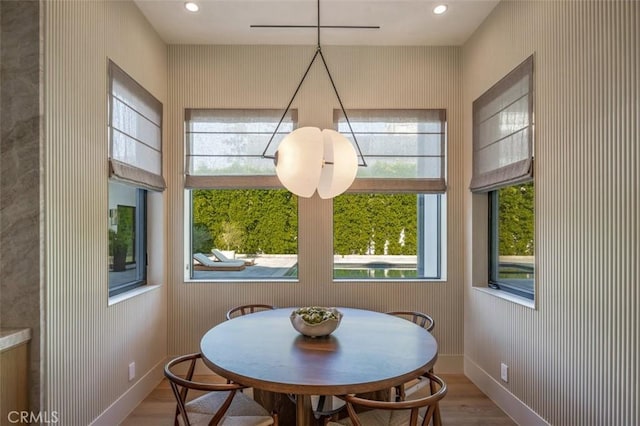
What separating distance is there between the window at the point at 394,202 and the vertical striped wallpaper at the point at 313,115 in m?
0.12

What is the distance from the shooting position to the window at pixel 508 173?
248 centimetres

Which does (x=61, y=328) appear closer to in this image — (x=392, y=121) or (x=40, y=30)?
(x=40, y=30)

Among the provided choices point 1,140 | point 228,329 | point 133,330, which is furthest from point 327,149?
point 133,330

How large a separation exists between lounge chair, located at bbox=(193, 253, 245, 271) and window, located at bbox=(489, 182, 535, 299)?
231cm

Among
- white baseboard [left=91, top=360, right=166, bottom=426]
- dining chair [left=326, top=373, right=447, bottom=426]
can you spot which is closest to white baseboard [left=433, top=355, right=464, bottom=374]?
dining chair [left=326, top=373, right=447, bottom=426]

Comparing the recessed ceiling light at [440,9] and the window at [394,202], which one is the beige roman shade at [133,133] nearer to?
the window at [394,202]

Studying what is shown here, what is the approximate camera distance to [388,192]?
11.2ft

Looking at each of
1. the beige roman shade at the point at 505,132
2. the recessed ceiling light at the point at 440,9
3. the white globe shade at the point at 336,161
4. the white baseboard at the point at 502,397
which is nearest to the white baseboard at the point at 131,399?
the white globe shade at the point at 336,161

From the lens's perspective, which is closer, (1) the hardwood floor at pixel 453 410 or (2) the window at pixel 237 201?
(1) the hardwood floor at pixel 453 410

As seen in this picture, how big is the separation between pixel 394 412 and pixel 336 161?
1.39 metres

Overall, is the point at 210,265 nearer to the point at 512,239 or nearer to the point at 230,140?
the point at 230,140

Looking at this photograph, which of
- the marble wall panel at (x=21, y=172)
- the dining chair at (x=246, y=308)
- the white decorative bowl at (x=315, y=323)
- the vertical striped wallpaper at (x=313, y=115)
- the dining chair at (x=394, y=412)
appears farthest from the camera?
the vertical striped wallpaper at (x=313, y=115)

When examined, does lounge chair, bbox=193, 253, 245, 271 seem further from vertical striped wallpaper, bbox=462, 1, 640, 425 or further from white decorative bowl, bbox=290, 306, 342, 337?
vertical striped wallpaper, bbox=462, 1, 640, 425

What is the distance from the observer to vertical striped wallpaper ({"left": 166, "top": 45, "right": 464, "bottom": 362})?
3.38 metres
